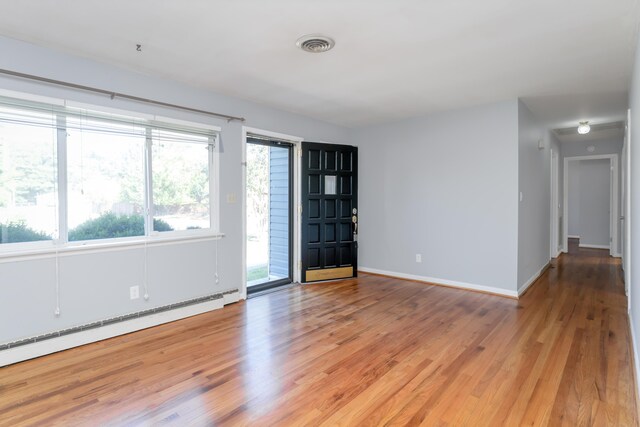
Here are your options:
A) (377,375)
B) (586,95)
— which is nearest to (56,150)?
(377,375)

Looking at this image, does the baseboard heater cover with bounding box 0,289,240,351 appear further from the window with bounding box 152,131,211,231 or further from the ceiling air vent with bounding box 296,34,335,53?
the ceiling air vent with bounding box 296,34,335,53

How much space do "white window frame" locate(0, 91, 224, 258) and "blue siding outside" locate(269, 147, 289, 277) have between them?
4.05ft

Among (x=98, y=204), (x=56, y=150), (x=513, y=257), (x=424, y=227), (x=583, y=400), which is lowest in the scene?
(x=583, y=400)

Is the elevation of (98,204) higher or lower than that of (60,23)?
lower

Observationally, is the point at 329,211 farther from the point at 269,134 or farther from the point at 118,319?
the point at 118,319

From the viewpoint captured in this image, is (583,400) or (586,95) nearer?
(583,400)

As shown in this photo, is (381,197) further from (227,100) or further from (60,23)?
(60,23)

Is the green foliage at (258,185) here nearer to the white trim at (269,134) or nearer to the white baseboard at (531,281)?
the white trim at (269,134)

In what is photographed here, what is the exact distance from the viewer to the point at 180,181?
12.4 ft

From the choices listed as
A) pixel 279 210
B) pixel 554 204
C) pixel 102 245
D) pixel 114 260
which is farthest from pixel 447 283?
pixel 102 245

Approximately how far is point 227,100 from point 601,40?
3555 millimetres

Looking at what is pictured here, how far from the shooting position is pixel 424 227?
5242 millimetres

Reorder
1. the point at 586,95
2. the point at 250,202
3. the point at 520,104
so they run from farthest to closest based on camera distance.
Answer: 1. the point at 250,202
2. the point at 520,104
3. the point at 586,95

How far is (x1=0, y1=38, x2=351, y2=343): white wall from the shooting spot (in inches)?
107
